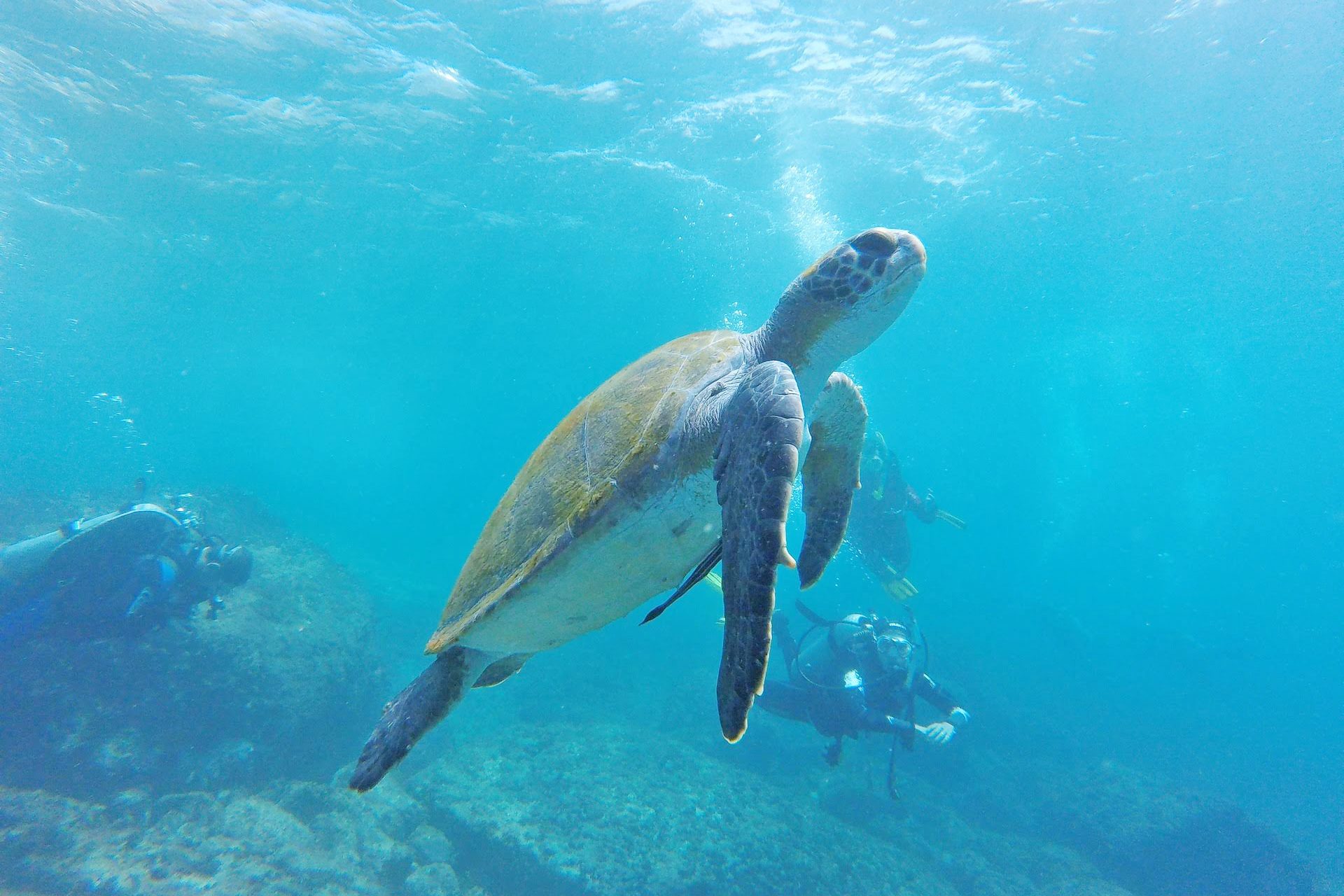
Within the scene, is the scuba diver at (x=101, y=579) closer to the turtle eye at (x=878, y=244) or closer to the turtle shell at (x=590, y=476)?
the turtle shell at (x=590, y=476)

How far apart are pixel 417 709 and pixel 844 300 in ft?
9.33

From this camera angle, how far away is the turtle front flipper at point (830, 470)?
2871 mm

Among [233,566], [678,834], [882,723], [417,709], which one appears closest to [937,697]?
[882,723]

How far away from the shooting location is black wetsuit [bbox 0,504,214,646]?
6.69m

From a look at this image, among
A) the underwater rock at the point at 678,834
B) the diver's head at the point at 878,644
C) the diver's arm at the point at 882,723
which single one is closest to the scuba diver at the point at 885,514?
the diver's head at the point at 878,644

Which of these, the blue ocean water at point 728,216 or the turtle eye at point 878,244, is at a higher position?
the blue ocean water at point 728,216

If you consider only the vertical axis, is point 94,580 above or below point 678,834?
below

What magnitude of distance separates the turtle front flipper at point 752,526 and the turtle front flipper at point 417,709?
5.98ft

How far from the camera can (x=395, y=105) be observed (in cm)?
1517

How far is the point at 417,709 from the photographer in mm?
2730

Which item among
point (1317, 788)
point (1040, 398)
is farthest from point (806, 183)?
point (1040, 398)

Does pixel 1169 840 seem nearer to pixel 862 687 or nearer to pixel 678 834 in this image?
pixel 862 687

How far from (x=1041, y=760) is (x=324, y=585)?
1709cm

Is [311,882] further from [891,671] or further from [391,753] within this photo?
[891,671]
